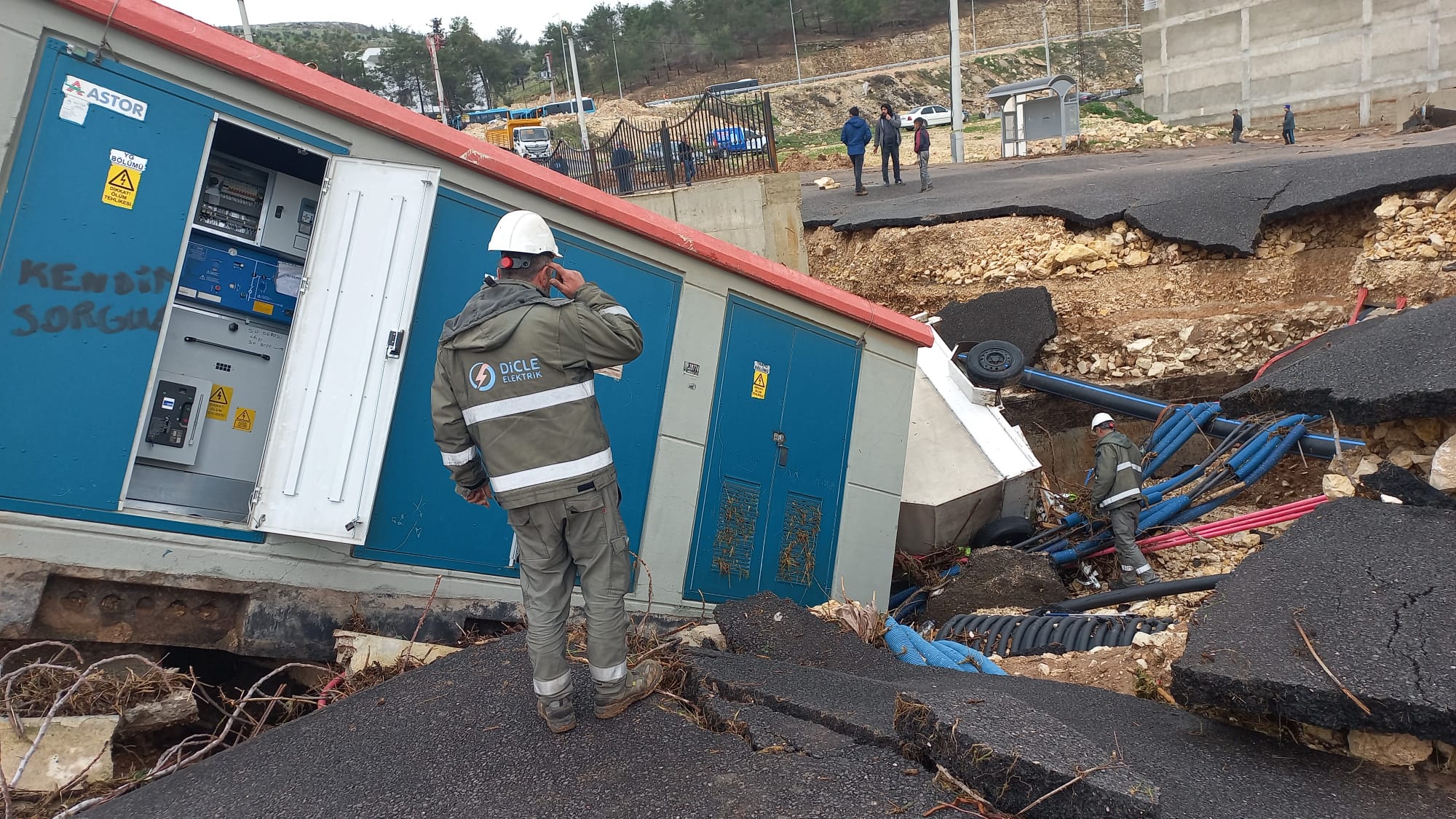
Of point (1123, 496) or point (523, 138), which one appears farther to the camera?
point (523, 138)

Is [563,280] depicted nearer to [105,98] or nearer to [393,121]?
[393,121]

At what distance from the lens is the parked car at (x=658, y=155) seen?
12297 mm

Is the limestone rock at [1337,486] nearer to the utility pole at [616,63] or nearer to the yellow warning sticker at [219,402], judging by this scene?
the yellow warning sticker at [219,402]

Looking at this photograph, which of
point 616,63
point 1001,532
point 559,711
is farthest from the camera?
point 616,63

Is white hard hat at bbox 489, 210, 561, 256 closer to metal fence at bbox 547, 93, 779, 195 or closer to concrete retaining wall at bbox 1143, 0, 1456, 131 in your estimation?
metal fence at bbox 547, 93, 779, 195

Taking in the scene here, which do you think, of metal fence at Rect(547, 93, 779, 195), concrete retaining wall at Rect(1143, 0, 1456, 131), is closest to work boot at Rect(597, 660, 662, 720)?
metal fence at Rect(547, 93, 779, 195)

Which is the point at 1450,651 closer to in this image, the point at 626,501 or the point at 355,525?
the point at 626,501

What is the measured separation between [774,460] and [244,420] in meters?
2.87

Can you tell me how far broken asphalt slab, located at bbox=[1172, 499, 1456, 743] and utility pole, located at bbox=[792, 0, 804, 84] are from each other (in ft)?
167

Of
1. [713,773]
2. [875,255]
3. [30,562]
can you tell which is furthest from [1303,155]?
[30,562]

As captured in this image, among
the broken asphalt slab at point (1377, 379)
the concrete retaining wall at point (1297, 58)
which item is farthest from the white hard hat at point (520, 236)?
the concrete retaining wall at point (1297, 58)

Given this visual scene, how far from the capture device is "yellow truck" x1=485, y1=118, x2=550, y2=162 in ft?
90.8

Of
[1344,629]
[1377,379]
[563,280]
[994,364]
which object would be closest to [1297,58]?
[994,364]

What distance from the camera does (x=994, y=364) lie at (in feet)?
32.5
